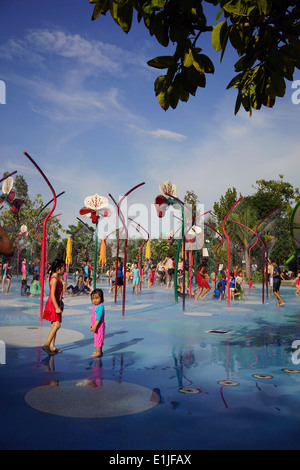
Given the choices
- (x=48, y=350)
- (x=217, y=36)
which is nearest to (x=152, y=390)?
(x=48, y=350)

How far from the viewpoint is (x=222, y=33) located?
273 centimetres

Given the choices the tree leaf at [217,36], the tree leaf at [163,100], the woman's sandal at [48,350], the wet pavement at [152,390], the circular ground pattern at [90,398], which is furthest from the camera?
the woman's sandal at [48,350]

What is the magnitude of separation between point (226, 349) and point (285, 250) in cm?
4140

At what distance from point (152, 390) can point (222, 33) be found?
392 centimetres

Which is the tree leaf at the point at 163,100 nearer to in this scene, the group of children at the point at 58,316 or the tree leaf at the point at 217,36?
the tree leaf at the point at 217,36

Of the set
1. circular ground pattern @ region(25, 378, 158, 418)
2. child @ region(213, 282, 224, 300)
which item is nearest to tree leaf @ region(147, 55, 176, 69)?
circular ground pattern @ region(25, 378, 158, 418)

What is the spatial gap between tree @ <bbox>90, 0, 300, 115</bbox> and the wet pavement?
285 centimetres

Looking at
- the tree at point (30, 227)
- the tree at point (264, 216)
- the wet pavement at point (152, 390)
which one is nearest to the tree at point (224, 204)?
the tree at point (264, 216)

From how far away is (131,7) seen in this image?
2842 millimetres

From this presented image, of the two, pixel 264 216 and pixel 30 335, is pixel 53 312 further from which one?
pixel 264 216

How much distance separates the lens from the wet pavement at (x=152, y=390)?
3.65 meters

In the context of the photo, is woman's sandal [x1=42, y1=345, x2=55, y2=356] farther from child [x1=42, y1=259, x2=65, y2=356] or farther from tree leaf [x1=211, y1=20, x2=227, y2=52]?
tree leaf [x1=211, y1=20, x2=227, y2=52]

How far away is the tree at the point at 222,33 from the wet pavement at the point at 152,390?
9.34ft
